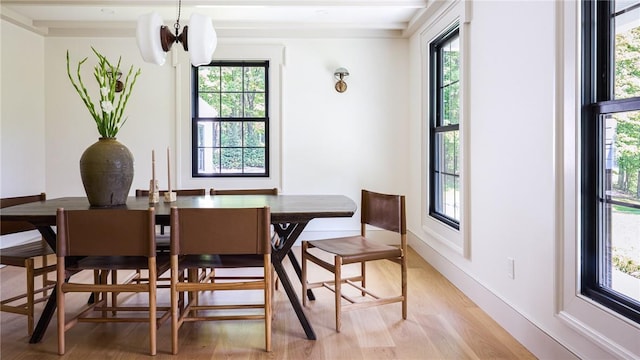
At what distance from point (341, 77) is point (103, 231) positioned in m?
3.27

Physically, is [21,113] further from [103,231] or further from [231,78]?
[103,231]

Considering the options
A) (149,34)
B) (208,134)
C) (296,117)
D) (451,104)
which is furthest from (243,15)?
(451,104)

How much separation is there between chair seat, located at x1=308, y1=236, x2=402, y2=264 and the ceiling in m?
2.25

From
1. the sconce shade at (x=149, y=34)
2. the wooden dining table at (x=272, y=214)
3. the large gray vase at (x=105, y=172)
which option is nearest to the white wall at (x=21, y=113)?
the wooden dining table at (x=272, y=214)

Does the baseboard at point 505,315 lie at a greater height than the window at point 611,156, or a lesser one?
lesser

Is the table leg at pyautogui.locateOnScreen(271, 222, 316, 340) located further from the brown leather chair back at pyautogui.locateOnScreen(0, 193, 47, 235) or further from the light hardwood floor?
the brown leather chair back at pyautogui.locateOnScreen(0, 193, 47, 235)

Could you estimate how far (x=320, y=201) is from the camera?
2809 mm

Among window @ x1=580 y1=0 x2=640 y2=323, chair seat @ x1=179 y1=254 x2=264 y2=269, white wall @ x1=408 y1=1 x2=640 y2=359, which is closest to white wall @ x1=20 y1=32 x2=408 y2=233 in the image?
white wall @ x1=408 y1=1 x2=640 y2=359

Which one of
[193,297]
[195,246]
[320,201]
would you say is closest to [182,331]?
[193,297]

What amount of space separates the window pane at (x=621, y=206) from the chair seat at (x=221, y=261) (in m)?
1.64

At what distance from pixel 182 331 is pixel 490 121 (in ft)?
7.60

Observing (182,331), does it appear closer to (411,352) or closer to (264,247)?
(264,247)

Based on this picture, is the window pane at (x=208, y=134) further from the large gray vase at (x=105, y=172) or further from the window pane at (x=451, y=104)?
the window pane at (x=451, y=104)

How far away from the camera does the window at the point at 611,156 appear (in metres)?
1.66
